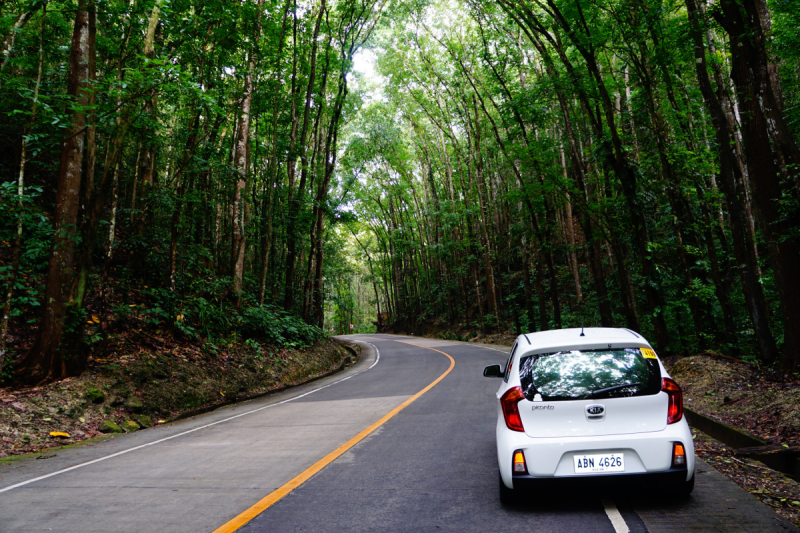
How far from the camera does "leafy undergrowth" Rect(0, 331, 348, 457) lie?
26.8 feet

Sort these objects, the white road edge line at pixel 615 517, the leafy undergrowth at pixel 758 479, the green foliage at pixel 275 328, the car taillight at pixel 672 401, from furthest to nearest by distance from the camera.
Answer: the green foliage at pixel 275 328 → the leafy undergrowth at pixel 758 479 → the car taillight at pixel 672 401 → the white road edge line at pixel 615 517

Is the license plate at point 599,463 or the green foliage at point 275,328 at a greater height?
the green foliage at point 275,328

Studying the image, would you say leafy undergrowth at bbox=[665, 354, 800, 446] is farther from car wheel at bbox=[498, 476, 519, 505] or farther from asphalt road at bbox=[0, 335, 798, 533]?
car wheel at bbox=[498, 476, 519, 505]

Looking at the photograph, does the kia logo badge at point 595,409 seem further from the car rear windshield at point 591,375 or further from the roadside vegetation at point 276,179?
the roadside vegetation at point 276,179

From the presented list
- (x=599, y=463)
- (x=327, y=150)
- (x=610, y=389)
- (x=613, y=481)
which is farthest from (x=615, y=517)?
(x=327, y=150)

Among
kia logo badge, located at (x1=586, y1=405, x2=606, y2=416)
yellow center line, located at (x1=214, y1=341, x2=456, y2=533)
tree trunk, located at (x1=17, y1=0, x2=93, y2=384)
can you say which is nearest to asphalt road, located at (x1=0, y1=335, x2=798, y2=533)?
yellow center line, located at (x1=214, y1=341, x2=456, y2=533)

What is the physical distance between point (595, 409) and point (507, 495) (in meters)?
1.04

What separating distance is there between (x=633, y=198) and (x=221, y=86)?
1136 cm

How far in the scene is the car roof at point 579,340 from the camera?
4.22 meters

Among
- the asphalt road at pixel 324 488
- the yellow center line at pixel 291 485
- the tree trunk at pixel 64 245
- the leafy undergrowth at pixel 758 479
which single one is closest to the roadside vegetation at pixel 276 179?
the tree trunk at pixel 64 245

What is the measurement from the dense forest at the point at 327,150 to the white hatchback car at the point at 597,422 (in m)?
5.35

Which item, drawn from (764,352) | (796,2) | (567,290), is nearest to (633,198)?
(764,352)

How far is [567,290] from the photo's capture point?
31.7 metres

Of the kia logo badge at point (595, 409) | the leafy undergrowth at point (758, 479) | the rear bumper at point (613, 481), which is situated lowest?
the leafy undergrowth at point (758, 479)
